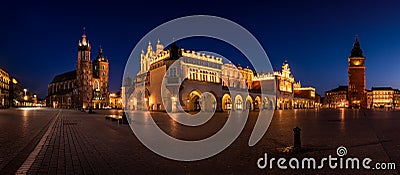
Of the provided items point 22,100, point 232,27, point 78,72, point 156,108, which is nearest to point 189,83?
A: point 156,108

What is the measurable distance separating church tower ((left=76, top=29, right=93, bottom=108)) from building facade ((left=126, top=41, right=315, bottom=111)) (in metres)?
37.3

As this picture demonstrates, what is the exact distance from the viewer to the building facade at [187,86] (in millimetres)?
59688

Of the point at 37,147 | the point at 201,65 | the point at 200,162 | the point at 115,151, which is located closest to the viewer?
the point at 200,162

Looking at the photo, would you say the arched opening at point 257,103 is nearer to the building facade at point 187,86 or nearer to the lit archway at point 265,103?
the building facade at point 187,86

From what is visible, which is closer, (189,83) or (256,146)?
(256,146)

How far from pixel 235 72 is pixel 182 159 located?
3509 inches

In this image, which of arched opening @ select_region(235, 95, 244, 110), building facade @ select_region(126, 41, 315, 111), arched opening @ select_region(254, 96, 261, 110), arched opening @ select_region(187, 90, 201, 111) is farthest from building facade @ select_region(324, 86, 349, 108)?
arched opening @ select_region(187, 90, 201, 111)

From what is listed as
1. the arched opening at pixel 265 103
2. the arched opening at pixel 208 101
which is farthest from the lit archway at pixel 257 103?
the arched opening at pixel 208 101

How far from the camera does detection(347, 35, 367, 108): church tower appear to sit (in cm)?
12081

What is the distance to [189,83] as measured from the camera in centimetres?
5953

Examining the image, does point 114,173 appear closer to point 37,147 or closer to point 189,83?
point 37,147

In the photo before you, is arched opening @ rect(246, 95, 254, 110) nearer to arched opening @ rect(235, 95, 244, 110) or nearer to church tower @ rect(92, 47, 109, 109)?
arched opening @ rect(235, 95, 244, 110)

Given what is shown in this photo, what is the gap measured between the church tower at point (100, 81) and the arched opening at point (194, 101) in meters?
68.7

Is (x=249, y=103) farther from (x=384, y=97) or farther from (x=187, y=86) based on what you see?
(x=384, y=97)
